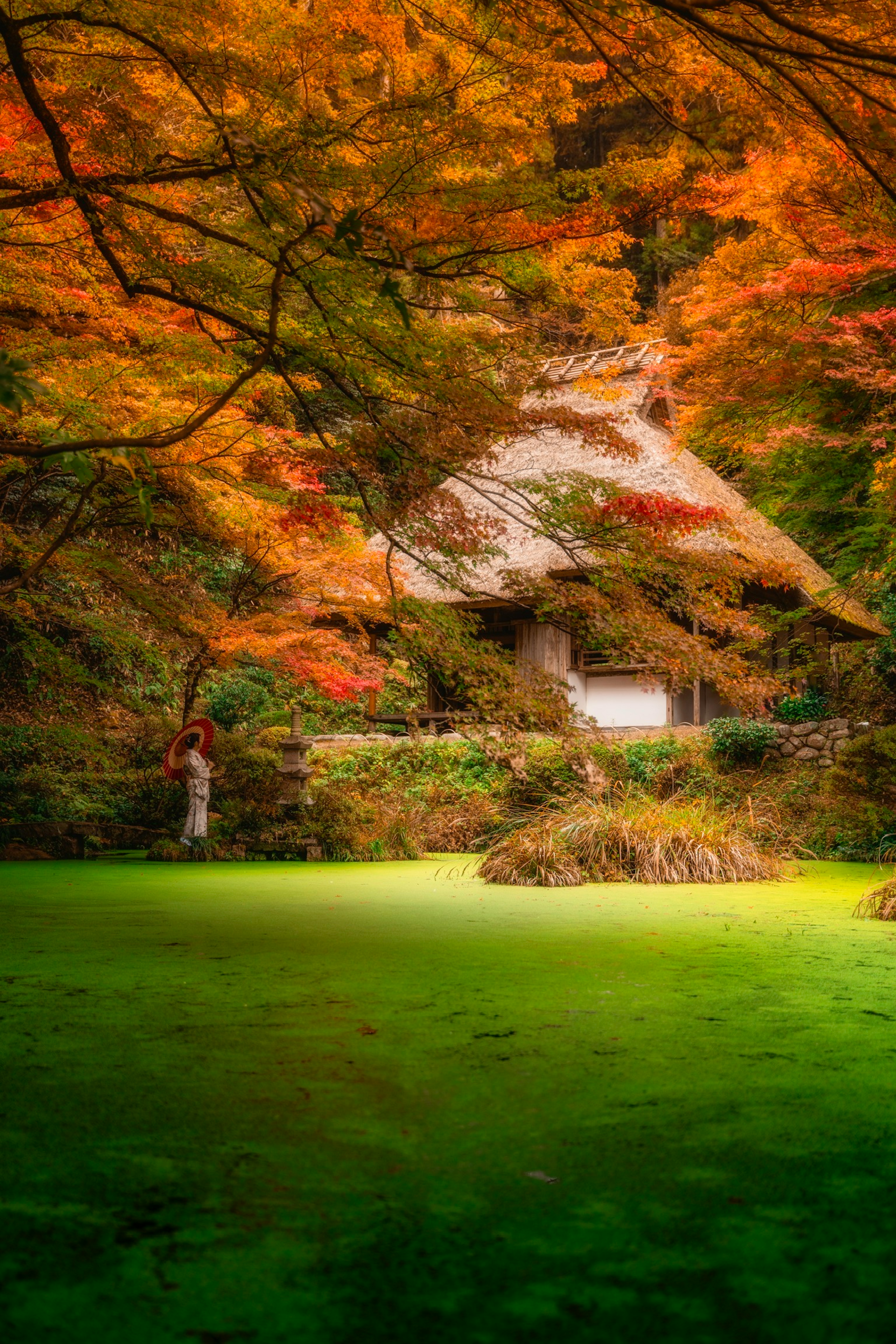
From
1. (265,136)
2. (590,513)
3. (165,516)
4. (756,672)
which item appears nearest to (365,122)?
(265,136)

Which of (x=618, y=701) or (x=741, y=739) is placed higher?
(x=618, y=701)

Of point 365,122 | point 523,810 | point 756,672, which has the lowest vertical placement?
point 523,810

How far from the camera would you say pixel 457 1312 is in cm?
117

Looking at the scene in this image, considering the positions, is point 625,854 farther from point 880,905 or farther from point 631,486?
point 631,486

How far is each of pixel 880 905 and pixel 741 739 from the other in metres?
5.66

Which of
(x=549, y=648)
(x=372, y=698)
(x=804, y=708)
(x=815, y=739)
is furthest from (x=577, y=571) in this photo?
(x=372, y=698)

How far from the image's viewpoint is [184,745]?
9.00 meters

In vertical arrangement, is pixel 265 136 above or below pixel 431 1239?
above

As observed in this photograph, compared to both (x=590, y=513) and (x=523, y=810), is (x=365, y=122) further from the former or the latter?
(x=523, y=810)

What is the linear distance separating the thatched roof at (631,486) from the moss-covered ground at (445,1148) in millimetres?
7710

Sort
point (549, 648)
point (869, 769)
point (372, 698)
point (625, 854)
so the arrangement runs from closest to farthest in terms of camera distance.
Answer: point (625, 854)
point (869, 769)
point (549, 648)
point (372, 698)

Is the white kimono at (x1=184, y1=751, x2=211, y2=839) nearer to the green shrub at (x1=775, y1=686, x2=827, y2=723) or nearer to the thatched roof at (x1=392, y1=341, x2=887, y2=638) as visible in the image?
the thatched roof at (x1=392, y1=341, x2=887, y2=638)

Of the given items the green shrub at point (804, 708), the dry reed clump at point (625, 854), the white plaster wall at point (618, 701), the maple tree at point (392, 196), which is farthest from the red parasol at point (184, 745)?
the green shrub at point (804, 708)

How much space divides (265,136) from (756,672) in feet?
12.2
